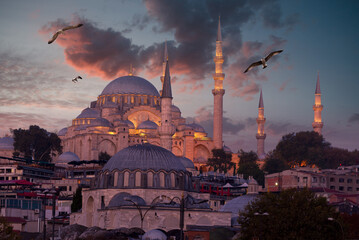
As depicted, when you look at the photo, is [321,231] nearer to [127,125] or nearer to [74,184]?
[74,184]

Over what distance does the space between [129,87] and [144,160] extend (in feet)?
232

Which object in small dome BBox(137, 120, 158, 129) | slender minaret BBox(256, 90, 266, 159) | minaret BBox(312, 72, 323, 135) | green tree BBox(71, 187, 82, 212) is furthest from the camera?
slender minaret BBox(256, 90, 266, 159)

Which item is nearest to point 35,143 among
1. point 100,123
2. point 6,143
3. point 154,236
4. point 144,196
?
point 100,123

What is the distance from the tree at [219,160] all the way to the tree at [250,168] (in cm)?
256

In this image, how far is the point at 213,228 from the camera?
6141 centimetres

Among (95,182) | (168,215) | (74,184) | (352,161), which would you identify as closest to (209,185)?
(74,184)

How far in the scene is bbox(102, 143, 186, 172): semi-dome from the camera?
2844 inches

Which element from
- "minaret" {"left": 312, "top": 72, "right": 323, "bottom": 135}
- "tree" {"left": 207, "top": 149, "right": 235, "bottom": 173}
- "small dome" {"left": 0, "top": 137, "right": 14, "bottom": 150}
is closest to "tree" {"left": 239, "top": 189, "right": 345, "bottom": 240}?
"tree" {"left": 207, "top": 149, "right": 235, "bottom": 173}

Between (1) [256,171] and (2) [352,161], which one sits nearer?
(1) [256,171]

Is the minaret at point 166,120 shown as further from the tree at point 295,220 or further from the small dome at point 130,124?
the tree at point 295,220

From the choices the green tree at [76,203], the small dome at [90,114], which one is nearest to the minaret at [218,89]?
the small dome at [90,114]

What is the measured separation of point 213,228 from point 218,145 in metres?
66.4

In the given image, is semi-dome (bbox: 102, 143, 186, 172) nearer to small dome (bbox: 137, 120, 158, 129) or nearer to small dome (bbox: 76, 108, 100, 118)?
small dome (bbox: 137, 120, 158, 129)

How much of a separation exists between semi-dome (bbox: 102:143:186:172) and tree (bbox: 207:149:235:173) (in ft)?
161
